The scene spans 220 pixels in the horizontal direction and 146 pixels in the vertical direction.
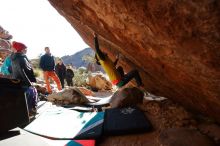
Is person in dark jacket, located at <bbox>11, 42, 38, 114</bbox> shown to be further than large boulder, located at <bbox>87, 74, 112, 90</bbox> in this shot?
No

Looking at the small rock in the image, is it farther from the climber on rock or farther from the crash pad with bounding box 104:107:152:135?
the crash pad with bounding box 104:107:152:135

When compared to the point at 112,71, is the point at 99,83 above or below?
below

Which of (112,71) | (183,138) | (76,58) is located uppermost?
(76,58)

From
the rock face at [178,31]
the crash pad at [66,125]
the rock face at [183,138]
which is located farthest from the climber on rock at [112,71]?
the rock face at [183,138]

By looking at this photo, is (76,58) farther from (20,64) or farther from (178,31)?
(178,31)

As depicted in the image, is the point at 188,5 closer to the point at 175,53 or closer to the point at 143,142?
the point at 175,53

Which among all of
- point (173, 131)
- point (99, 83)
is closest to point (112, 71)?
point (173, 131)

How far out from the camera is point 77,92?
33.0 feet

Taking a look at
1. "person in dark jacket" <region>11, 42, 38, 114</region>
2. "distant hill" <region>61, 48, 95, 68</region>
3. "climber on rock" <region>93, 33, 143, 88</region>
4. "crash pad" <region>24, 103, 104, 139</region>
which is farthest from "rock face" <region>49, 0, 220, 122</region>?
"distant hill" <region>61, 48, 95, 68</region>

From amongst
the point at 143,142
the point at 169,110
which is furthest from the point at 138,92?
the point at 143,142

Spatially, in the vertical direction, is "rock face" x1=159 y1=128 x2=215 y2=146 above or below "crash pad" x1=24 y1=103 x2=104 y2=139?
below

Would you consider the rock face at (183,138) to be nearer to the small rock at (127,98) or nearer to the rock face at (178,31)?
the rock face at (178,31)

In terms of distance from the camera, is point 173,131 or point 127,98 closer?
point 173,131

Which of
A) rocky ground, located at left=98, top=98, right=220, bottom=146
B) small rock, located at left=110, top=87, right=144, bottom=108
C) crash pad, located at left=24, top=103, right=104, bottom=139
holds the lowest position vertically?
rocky ground, located at left=98, top=98, right=220, bottom=146
